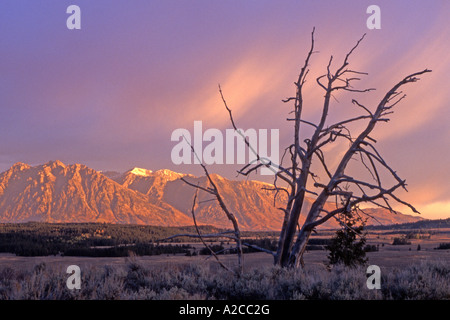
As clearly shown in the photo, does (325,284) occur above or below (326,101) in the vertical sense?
below

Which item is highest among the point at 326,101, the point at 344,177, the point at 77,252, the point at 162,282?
the point at 326,101

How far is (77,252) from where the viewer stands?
42094mm

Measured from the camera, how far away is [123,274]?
10.4 meters

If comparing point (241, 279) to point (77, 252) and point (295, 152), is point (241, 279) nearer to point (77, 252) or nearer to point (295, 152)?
point (295, 152)
